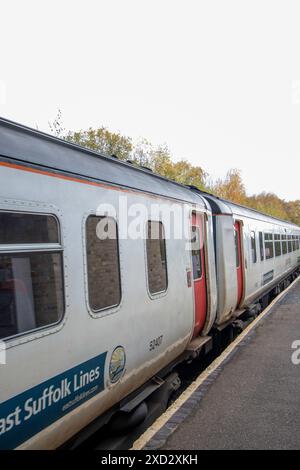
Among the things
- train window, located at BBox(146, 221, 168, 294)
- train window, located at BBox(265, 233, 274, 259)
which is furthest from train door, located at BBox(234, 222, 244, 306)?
train window, located at BBox(146, 221, 168, 294)

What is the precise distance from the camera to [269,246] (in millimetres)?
14438

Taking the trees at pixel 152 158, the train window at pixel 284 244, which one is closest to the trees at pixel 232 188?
the trees at pixel 152 158

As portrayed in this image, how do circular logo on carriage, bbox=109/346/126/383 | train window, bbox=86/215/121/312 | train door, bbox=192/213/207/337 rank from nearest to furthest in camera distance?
train window, bbox=86/215/121/312 < circular logo on carriage, bbox=109/346/126/383 < train door, bbox=192/213/207/337

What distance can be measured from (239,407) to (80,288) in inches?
108

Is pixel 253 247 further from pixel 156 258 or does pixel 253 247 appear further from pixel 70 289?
pixel 70 289

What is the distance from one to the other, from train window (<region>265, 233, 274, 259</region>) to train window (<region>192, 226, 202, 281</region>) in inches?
281

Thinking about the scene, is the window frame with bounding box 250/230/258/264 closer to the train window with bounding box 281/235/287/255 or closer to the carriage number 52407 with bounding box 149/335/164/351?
the carriage number 52407 with bounding box 149/335/164/351

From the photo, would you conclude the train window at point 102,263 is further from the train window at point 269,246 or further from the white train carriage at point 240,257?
the train window at point 269,246

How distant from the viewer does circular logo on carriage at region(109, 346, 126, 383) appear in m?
4.01

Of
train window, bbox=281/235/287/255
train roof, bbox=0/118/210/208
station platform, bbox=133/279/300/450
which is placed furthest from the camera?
train window, bbox=281/235/287/255

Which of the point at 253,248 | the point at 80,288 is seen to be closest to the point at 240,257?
the point at 253,248

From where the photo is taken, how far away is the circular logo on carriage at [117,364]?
13.1 ft

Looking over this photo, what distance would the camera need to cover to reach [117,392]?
419 cm
